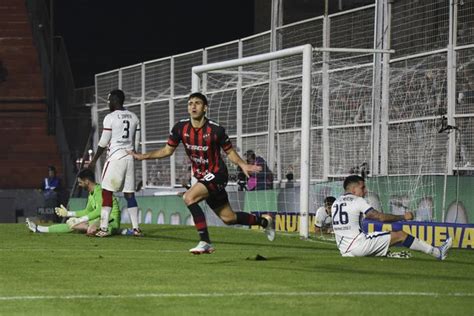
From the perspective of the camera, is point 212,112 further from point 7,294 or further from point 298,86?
point 7,294

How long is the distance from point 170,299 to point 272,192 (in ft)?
43.9

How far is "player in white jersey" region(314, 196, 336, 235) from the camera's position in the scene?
18453mm

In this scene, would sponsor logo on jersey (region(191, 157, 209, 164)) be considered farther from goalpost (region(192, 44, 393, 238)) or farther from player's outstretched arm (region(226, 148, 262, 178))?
goalpost (region(192, 44, 393, 238))

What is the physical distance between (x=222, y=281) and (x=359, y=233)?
361 centimetres

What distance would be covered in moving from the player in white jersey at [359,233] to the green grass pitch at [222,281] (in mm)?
168

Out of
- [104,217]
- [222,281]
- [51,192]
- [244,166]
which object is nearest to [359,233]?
[244,166]

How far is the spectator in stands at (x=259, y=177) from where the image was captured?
2203 centimetres

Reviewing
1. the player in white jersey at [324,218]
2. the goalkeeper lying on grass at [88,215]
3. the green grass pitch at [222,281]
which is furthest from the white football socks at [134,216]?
the player in white jersey at [324,218]

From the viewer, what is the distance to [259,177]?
74.0 feet

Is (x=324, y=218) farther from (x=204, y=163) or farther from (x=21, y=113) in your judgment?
(x=21, y=113)

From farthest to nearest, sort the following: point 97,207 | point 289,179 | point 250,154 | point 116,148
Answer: point 250,154, point 289,179, point 97,207, point 116,148

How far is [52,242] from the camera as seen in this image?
50.6ft

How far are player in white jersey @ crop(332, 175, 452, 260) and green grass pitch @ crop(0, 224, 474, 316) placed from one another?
0.55 ft

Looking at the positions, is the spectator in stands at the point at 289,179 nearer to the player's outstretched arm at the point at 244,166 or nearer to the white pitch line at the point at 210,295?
the player's outstretched arm at the point at 244,166
